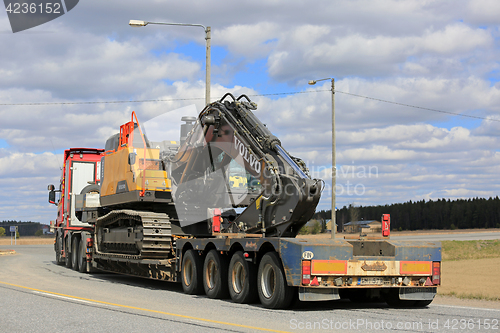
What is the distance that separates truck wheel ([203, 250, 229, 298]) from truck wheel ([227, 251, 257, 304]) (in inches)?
9.2

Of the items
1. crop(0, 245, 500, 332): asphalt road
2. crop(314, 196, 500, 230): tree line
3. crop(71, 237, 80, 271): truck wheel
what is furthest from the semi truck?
crop(314, 196, 500, 230): tree line

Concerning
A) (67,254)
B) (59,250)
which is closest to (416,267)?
(67,254)

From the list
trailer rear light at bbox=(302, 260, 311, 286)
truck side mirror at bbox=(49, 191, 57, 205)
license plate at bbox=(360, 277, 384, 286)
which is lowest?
license plate at bbox=(360, 277, 384, 286)

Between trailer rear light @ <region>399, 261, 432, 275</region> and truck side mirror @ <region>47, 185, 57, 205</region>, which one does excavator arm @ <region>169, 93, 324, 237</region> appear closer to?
trailer rear light @ <region>399, 261, 432, 275</region>

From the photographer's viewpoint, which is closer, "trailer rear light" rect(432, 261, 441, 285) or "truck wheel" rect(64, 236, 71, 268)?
"trailer rear light" rect(432, 261, 441, 285)

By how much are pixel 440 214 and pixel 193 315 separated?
145 m

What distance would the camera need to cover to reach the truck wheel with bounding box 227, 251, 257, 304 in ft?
40.0

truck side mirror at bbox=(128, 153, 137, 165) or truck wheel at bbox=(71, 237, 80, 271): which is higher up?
truck side mirror at bbox=(128, 153, 137, 165)

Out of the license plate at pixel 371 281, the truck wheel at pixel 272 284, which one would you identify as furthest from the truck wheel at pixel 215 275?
the license plate at pixel 371 281

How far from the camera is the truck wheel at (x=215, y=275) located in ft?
43.4

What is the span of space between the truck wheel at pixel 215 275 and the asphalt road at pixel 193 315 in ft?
1.00

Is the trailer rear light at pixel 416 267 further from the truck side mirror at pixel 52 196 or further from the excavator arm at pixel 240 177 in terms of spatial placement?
the truck side mirror at pixel 52 196

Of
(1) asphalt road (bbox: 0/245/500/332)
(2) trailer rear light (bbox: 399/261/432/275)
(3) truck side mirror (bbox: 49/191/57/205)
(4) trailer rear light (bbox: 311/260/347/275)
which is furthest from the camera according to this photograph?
(3) truck side mirror (bbox: 49/191/57/205)

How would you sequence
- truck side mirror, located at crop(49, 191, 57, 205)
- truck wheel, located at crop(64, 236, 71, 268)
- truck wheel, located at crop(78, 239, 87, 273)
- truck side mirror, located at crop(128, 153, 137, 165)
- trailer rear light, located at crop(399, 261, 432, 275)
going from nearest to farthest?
trailer rear light, located at crop(399, 261, 432, 275), truck side mirror, located at crop(128, 153, 137, 165), truck wheel, located at crop(78, 239, 87, 273), truck wheel, located at crop(64, 236, 71, 268), truck side mirror, located at crop(49, 191, 57, 205)
